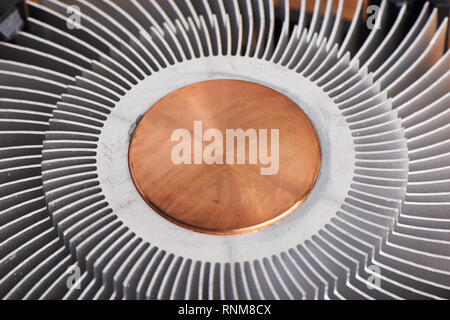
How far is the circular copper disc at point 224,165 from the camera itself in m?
1.35

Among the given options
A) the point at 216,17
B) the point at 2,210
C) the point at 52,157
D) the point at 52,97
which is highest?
the point at 216,17

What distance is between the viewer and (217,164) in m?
1.40

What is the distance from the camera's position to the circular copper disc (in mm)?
1346

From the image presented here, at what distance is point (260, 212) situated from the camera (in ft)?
4.41

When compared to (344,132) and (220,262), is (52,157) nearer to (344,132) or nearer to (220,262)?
(220,262)

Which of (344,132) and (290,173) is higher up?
(344,132)

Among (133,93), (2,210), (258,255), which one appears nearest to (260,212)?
(258,255)

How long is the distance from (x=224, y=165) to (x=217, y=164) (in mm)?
18

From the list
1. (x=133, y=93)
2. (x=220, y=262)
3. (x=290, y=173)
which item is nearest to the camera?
(x=220, y=262)

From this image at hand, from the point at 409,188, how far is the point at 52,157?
3.10 ft

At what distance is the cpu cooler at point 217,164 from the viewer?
1.30 m

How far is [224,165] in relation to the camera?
1402 millimetres

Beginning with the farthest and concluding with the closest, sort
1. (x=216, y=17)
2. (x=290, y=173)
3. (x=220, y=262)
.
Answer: (x=216, y=17)
(x=290, y=173)
(x=220, y=262)

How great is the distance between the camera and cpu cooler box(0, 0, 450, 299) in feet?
4.25
